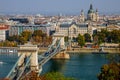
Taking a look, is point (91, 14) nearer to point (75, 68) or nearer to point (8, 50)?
point (8, 50)

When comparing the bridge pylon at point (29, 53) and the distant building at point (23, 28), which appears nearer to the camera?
the bridge pylon at point (29, 53)

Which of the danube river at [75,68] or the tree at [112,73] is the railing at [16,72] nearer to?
the danube river at [75,68]

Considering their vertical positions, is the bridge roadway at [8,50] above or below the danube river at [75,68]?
above

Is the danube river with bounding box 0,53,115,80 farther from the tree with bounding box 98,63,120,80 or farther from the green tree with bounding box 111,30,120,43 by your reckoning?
the green tree with bounding box 111,30,120,43

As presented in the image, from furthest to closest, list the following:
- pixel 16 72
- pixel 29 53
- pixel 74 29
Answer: pixel 74 29 < pixel 29 53 < pixel 16 72

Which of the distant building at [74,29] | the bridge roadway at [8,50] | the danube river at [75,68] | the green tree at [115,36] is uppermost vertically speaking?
the distant building at [74,29]

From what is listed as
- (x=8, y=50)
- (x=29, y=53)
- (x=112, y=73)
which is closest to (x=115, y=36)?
(x=8, y=50)

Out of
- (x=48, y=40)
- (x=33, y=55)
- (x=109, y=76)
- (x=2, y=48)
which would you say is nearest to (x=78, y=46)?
(x=48, y=40)

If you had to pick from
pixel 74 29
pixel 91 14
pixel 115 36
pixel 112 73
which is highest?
pixel 91 14

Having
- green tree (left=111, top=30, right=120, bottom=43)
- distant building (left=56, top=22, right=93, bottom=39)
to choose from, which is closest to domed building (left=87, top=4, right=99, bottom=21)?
distant building (left=56, top=22, right=93, bottom=39)

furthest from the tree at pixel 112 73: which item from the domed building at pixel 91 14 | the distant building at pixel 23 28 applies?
the domed building at pixel 91 14

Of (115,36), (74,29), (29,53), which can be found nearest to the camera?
(29,53)

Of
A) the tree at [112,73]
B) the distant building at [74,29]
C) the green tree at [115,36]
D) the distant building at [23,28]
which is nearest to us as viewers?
the tree at [112,73]

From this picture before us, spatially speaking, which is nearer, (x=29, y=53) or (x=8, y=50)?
(x=29, y=53)
